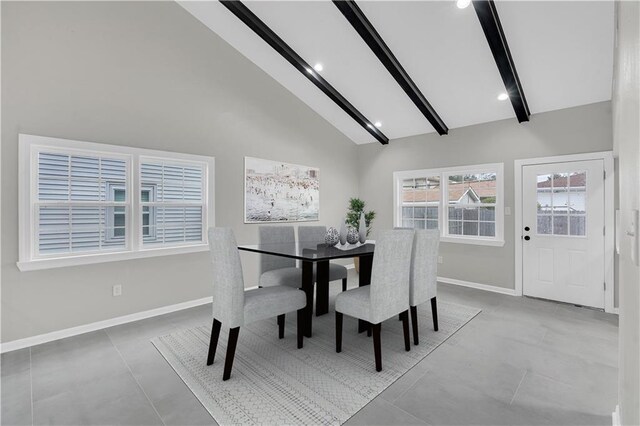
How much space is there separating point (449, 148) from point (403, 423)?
434 cm

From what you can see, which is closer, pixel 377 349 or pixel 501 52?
pixel 377 349

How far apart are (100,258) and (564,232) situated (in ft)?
18.4

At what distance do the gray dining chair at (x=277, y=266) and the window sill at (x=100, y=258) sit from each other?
0.91 m

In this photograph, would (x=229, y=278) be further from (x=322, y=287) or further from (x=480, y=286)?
(x=480, y=286)

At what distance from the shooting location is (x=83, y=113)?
3006mm

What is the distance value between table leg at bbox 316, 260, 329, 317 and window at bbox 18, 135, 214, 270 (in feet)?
5.37

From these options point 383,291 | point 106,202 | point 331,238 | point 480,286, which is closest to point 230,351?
point 383,291

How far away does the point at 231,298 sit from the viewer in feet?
7.09

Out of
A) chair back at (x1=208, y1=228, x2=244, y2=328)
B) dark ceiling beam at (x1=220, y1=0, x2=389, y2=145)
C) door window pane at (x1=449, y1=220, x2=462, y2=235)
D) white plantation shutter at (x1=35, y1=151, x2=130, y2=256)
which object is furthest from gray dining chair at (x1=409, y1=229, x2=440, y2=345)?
white plantation shutter at (x1=35, y1=151, x2=130, y2=256)

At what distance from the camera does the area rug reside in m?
1.85

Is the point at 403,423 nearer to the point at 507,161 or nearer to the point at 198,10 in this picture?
the point at 507,161

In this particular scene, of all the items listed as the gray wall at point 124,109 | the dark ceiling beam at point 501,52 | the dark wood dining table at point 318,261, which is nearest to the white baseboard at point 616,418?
the dark wood dining table at point 318,261

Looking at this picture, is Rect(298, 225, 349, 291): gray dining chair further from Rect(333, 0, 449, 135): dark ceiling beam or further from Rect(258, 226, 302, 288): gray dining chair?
Rect(333, 0, 449, 135): dark ceiling beam

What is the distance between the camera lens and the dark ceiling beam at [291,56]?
3.49 meters
